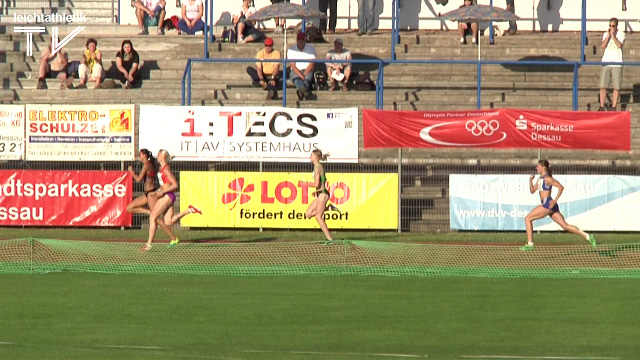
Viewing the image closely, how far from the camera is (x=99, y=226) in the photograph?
25422 mm

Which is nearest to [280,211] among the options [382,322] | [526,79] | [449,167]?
[449,167]

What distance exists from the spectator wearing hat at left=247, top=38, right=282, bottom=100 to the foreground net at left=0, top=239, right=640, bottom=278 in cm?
833

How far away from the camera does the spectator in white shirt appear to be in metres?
28.7

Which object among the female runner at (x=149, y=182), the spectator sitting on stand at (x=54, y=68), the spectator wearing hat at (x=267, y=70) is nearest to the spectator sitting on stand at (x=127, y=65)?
the spectator sitting on stand at (x=54, y=68)

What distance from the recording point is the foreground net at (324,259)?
18797 mm

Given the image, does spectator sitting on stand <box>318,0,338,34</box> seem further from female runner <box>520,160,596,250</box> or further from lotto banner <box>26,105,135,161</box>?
female runner <box>520,160,596,250</box>

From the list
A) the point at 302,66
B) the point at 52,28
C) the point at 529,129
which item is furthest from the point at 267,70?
the point at 529,129

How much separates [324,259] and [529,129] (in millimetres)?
7265

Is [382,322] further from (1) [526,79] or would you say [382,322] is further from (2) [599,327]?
(1) [526,79]

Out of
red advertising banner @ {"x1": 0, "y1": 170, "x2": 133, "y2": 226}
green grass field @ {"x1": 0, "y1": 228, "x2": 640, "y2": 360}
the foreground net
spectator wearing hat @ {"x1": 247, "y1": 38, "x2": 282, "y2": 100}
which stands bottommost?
green grass field @ {"x1": 0, "y1": 228, "x2": 640, "y2": 360}

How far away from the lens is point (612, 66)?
28875mm

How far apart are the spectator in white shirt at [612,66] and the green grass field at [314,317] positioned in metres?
11.8

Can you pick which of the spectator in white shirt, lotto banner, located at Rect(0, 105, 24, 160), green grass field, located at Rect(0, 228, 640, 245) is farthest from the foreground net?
the spectator in white shirt

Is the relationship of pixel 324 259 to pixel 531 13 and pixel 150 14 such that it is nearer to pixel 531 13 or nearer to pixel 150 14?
pixel 150 14
